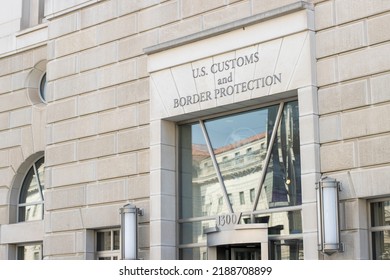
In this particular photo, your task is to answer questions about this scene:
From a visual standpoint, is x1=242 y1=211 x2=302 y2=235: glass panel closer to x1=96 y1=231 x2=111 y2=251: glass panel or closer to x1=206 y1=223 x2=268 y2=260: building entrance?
x1=206 y1=223 x2=268 y2=260: building entrance

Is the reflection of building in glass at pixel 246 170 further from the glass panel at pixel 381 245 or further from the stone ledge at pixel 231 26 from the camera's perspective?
the stone ledge at pixel 231 26

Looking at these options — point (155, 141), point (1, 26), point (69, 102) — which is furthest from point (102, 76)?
point (1, 26)

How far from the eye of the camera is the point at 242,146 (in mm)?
14875

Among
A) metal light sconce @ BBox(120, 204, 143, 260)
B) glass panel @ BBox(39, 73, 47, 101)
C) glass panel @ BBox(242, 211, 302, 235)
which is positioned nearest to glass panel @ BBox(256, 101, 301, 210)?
glass panel @ BBox(242, 211, 302, 235)

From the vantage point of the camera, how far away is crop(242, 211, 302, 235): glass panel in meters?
13.6

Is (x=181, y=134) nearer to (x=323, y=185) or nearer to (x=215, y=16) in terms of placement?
(x=215, y=16)

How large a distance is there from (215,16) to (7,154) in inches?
291

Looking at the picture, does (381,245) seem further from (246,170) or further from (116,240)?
(116,240)

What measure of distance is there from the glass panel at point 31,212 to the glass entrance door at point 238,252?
6012 mm

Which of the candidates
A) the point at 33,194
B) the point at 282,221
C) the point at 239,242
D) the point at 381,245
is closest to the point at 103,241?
the point at 33,194

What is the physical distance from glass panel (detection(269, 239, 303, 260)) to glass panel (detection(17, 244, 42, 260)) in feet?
22.8

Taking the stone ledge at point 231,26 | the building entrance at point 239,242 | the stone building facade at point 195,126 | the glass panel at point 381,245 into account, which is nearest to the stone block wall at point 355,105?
the stone building facade at point 195,126

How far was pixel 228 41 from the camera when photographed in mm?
14602

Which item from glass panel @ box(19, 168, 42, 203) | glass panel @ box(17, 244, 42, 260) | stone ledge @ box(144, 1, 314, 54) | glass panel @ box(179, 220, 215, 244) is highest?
stone ledge @ box(144, 1, 314, 54)
